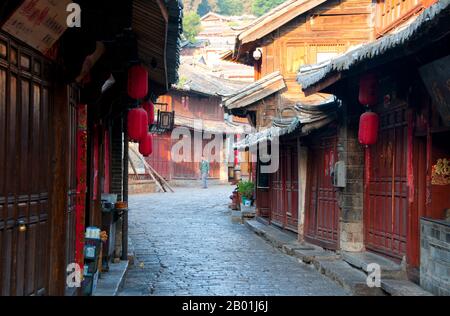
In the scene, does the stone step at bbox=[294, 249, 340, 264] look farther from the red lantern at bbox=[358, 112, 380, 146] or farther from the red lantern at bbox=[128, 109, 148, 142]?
the red lantern at bbox=[128, 109, 148, 142]

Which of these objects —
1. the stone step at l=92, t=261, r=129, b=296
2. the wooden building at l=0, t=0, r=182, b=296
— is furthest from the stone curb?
the wooden building at l=0, t=0, r=182, b=296

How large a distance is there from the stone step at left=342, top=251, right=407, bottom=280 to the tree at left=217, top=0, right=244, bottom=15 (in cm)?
8106

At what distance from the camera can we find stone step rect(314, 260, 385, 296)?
960 centimetres

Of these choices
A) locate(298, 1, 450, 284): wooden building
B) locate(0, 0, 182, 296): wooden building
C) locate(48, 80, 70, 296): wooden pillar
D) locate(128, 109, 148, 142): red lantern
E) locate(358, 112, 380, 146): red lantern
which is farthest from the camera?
locate(128, 109, 148, 142): red lantern

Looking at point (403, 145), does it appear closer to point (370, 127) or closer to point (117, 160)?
point (370, 127)

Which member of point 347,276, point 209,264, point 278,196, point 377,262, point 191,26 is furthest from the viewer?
point 191,26

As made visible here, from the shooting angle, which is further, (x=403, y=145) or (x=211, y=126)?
(x=211, y=126)

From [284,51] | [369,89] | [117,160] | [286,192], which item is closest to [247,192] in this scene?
[284,51]

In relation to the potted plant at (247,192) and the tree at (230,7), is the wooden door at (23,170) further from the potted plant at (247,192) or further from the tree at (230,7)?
the tree at (230,7)

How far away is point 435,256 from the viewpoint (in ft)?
27.8

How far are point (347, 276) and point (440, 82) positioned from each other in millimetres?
4076

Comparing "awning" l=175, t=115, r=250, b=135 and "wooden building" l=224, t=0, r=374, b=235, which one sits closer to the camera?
"wooden building" l=224, t=0, r=374, b=235

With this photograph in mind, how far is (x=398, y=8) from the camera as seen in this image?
1319cm
